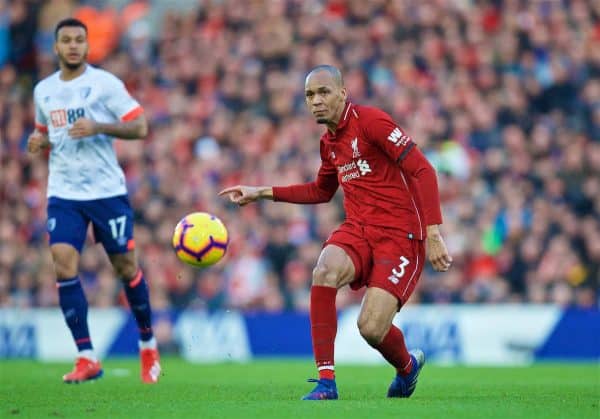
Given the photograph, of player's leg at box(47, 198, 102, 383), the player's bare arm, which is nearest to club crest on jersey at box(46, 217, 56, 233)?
player's leg at box(47, 198, 102, 383)

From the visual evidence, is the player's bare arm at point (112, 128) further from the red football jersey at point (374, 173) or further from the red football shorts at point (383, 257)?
the red football shorts at point (383, 257)

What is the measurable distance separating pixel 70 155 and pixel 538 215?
9.62 metres

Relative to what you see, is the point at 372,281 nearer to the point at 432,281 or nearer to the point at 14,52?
the point at 432,281

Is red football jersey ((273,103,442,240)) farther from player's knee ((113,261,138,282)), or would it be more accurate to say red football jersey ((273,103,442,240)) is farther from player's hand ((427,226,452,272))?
player's knee ((113,261,138,282))

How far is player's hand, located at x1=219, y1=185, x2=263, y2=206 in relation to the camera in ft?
29.1

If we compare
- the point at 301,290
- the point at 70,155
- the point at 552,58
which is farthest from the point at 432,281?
the point at 70,155

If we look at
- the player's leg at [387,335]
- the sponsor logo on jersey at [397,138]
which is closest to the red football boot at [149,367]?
the player's leg at [387,335]

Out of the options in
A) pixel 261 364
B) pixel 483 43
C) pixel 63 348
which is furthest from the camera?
pixel 483 43

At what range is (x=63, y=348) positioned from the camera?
17547mm

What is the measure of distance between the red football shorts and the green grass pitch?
2.61ft

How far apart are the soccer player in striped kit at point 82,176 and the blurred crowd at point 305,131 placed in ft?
24.0

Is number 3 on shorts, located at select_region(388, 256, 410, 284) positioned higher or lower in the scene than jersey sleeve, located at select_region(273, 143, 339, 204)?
lower

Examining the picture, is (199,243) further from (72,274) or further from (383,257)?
(72,274)

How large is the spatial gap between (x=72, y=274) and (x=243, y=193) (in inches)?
80.0
